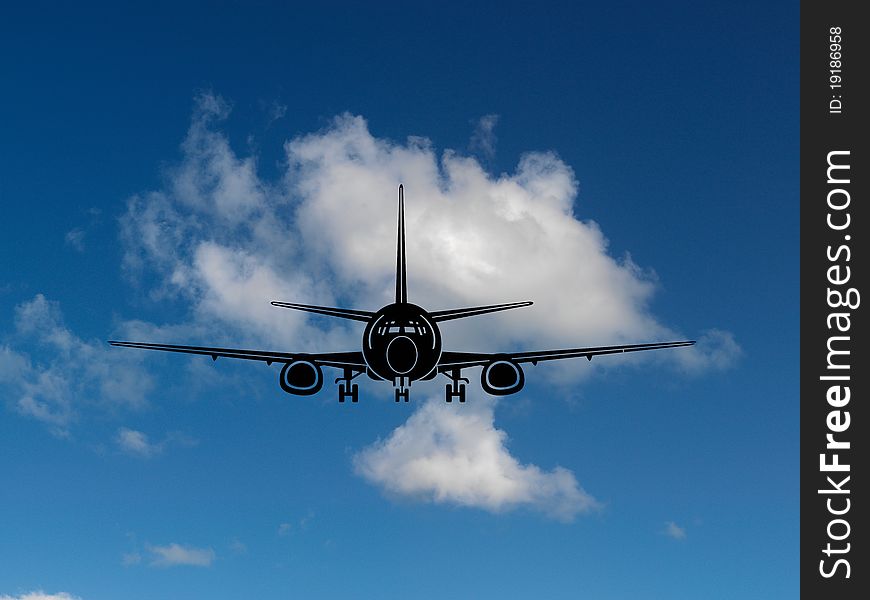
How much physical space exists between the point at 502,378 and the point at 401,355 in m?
10.3

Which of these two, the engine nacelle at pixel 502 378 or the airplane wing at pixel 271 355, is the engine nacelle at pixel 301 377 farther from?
the engine nacelle at pixel 502 378

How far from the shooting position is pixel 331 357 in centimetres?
7094

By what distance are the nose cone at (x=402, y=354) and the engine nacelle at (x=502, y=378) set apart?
8.50 m

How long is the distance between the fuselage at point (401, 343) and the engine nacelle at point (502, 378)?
6.59 metres

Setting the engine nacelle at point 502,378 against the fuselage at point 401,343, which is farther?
the engine nacelle at point 502,378

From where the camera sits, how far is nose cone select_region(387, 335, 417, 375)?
63.5 meters

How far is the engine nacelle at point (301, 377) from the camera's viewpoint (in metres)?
69.8

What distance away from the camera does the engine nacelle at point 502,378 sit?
2739 inches

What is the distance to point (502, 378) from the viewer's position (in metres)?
69.8

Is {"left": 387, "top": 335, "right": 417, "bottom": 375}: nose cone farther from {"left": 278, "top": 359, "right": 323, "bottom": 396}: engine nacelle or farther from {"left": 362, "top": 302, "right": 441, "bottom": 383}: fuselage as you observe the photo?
{"left": 278, "top": 359, "right": 323, "bottom": 396}: engine nacelle

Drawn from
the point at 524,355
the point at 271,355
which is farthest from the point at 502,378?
the point at 271,355

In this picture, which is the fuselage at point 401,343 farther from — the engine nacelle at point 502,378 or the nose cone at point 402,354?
the engine nacelle at point 502,378
